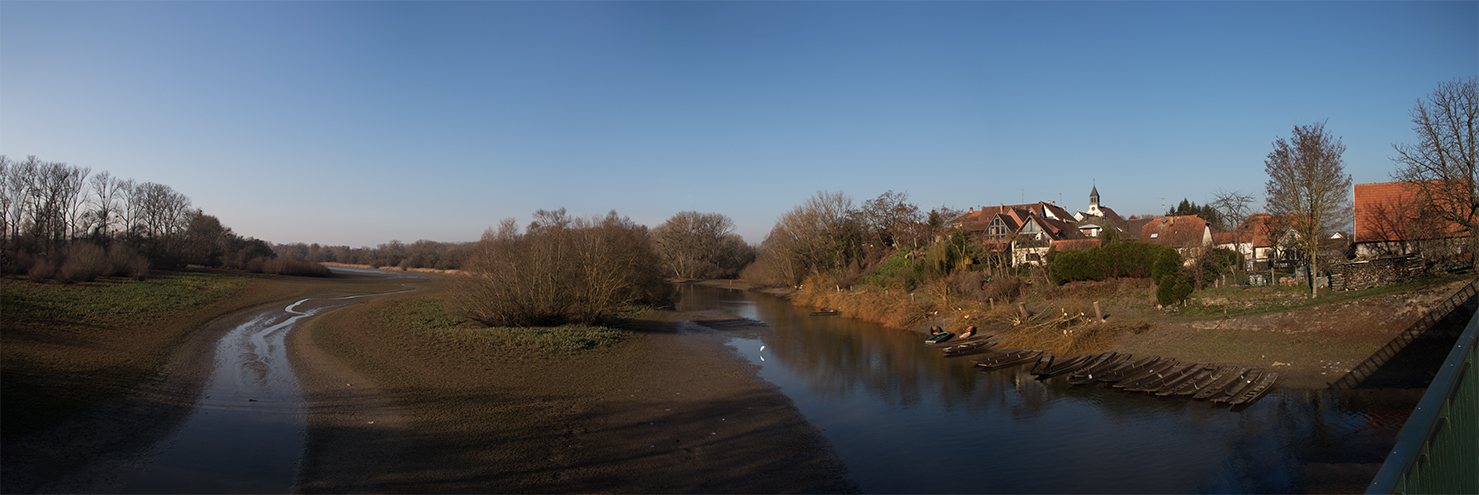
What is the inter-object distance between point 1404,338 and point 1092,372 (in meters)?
7.31

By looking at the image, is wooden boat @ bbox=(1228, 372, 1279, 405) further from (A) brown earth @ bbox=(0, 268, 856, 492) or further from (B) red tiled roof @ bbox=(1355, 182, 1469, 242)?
(B) red tiled roof @ bbox=(1355, 182, 1469, 242)

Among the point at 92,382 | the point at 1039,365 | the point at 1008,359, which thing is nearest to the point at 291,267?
the point at 92,382

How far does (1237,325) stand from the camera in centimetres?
1881

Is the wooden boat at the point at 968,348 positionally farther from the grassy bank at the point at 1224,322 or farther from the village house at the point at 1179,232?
the village house at the point at 1179,232

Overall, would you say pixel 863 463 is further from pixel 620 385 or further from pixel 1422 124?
pixel 1422 124

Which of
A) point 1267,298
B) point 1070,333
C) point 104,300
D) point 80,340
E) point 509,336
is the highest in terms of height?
point 104,300

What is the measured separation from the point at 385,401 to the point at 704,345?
12977 millimetres

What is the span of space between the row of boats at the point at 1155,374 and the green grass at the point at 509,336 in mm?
13595

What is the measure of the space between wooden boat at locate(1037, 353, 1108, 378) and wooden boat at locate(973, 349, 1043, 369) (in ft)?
4.31

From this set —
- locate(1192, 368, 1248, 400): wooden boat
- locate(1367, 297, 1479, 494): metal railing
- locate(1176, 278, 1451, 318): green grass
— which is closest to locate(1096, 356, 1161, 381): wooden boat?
locate(1192, 368, 1248, 400): wooden boat

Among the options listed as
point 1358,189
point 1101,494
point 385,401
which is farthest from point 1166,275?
point 385,401

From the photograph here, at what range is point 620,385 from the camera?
1577cm

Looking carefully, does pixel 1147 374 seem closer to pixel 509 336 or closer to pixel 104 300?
pixel 509 336

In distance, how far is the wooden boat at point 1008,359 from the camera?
2034cm
